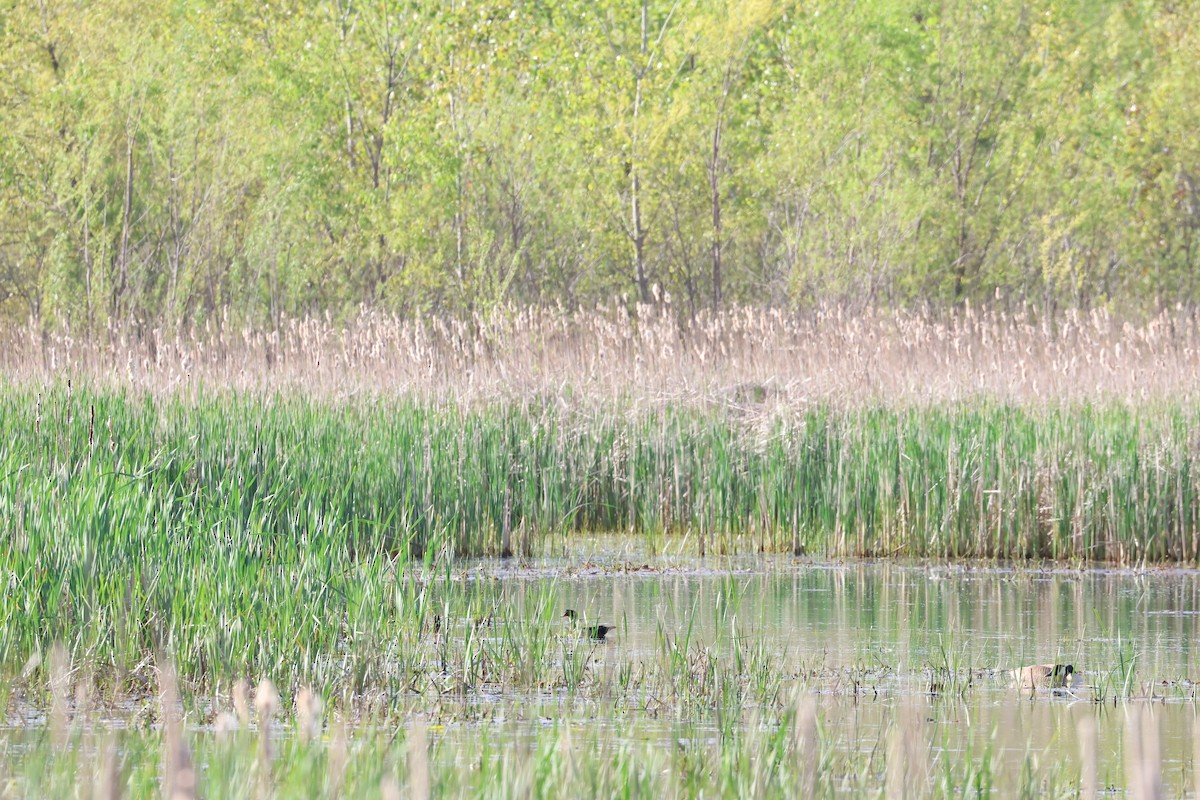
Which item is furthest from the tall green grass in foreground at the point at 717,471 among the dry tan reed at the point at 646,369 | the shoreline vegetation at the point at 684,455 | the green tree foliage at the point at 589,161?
the green tree foliage at the point at 589,161

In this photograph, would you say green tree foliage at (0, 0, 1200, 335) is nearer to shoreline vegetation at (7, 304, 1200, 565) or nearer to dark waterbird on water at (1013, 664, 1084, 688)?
shoreline vegetation at (7, 304, 1200, 565)

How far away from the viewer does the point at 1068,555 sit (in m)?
9.73

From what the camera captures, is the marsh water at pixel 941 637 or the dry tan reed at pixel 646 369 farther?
the dry tan reed at pixel 646 369

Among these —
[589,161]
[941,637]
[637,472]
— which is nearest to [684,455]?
[637,472]

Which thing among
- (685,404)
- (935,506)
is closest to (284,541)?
(935,506)

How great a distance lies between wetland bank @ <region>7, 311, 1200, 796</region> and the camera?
173 inches

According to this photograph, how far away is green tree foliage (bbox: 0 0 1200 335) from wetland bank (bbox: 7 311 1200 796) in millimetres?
4858

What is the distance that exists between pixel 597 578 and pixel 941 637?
2228mm

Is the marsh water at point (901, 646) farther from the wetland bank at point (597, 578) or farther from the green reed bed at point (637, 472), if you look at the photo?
the green reed bed at point (637, 472)

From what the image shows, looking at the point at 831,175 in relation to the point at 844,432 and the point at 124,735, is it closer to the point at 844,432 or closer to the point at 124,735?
the point at 844,432

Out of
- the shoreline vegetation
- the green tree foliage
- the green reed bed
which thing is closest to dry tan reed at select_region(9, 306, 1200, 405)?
the shoreline vegetation

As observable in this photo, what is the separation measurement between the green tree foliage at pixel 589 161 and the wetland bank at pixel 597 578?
486 centimetres

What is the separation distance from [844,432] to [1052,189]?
1605 cm

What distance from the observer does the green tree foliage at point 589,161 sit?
18703 millimetres
